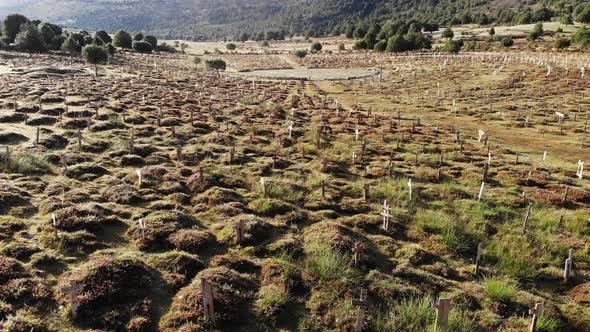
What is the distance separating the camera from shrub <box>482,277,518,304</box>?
11.5 m

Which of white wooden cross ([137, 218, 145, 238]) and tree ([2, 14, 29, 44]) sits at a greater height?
tree ([2, 14, 29, 44])

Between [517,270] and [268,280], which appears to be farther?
[517,270]

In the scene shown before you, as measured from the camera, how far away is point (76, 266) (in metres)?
12.4

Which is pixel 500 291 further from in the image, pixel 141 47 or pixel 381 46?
pixel 141 47

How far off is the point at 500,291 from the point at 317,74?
74564 mm

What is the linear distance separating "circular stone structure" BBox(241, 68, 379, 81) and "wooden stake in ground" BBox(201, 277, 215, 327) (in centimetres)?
6703

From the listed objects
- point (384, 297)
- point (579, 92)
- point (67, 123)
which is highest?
point (579, 92)

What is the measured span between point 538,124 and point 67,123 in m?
38.1

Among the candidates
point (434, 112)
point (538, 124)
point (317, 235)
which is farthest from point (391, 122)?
point (317, 235)

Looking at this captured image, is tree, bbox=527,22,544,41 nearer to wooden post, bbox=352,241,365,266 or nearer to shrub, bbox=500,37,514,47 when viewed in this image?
shrub, bbox=500,37,514,47

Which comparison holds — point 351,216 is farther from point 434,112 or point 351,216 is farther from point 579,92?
point 579,92

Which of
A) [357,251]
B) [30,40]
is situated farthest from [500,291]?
[30,40]

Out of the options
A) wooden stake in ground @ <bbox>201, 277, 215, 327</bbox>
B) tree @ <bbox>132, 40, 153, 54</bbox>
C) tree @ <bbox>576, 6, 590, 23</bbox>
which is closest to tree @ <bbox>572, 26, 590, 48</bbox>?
tree @ <bbox>576, 6, 590, 23</bbox>

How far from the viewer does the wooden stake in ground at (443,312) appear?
31.2ft
